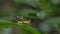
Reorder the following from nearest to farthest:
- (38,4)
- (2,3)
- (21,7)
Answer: (38,4)
(21,7)
(2,3)

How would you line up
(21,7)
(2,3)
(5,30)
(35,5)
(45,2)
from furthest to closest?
(2,3) → (21,7) → (35,5) → (45,2) → (5,30)

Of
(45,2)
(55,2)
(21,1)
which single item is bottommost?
(45,2)

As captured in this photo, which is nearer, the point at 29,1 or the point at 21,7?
the point at 29,1

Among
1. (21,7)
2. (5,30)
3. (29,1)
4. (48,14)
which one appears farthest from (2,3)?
(5,30)

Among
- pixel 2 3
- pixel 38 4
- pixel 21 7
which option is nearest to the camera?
pixel 38 4

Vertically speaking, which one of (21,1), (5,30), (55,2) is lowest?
(5,30)

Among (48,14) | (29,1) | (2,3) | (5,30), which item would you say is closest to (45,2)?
(48,14)

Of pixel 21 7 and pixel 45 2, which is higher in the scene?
pixel 21 7

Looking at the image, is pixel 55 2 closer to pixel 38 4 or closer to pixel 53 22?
pixel 38 4

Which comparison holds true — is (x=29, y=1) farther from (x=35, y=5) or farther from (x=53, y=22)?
(x=53, y=22)
